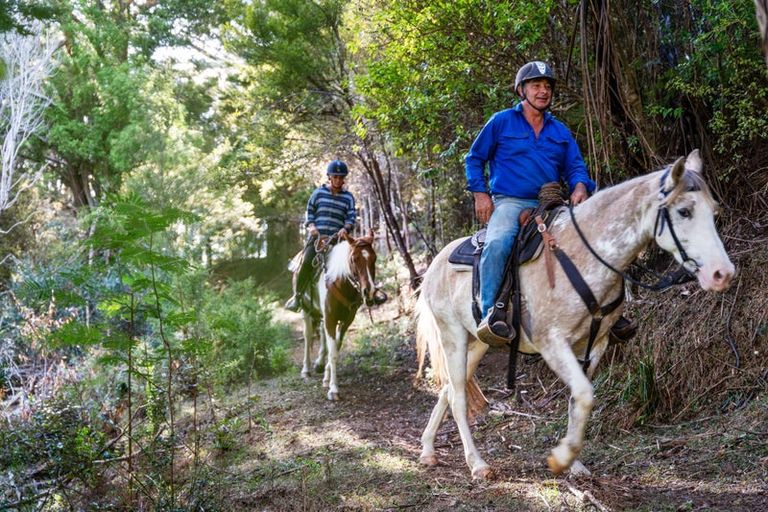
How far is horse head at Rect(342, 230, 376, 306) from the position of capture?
8.97m

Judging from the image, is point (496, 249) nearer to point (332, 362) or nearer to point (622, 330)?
point (622, 330)

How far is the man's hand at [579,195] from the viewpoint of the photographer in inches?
192

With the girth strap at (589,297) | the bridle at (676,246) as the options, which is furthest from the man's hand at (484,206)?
the bridle at (676,246)

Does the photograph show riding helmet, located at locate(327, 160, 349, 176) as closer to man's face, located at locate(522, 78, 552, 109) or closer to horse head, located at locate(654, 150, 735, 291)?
man's face, located at locate(522, 78, 552, 109)

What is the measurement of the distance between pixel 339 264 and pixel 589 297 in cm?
547

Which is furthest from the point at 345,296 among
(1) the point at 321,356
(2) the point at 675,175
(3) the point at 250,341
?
(2) the point at 675,175

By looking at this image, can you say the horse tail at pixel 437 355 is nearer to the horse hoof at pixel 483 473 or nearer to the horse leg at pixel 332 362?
the horse hoof at pixel 483 473

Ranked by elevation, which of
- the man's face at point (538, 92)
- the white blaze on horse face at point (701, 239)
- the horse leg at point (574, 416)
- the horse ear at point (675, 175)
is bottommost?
the horse leg at point (574, 416)

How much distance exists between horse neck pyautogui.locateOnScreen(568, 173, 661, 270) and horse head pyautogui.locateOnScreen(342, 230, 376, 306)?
15.9 feet

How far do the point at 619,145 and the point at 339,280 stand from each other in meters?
4.28

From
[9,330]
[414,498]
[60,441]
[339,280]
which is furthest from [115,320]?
[414,498]

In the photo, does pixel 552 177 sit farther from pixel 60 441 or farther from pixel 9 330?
pixel 9 330

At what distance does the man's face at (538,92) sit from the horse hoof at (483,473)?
2879 mm

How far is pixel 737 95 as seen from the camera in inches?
244
